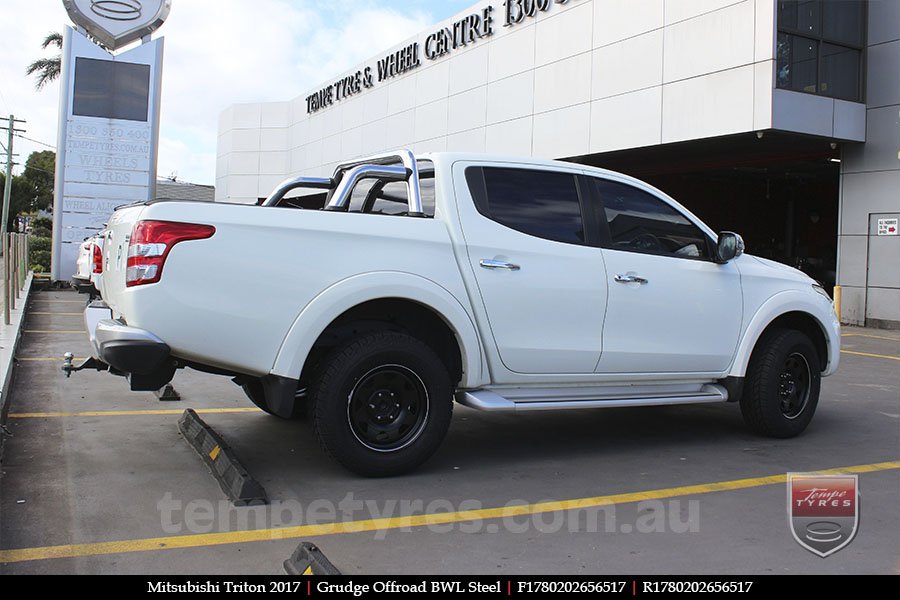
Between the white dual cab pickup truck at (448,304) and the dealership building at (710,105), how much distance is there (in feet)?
38.9

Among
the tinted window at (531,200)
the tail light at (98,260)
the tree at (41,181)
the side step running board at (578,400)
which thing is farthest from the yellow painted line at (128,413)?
the tree at (41,181)

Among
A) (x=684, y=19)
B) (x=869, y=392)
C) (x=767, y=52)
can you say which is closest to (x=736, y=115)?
(x=767, y=52)

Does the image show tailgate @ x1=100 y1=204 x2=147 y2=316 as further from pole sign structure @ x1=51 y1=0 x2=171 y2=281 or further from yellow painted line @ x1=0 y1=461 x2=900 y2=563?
pole sign structure @ x1=51 y1=0 x2=171 y2=281

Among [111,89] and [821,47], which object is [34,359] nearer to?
[111,89]

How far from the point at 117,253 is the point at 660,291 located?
11.5 feet

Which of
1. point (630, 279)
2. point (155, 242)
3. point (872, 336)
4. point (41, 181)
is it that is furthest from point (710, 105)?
point (41, 181)

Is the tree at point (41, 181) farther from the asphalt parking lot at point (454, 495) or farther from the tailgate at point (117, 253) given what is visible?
the tailgate at point (117, 253)

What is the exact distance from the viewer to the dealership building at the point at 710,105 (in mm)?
17031

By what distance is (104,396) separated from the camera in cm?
713

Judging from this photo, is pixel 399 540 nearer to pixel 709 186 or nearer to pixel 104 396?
pixel 104 396

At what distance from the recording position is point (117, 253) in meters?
4.70

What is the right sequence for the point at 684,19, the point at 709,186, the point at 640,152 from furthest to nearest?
the point at 709,186 < the point at 640,152 < the point at 684,19

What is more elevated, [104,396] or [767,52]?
[767,52]
